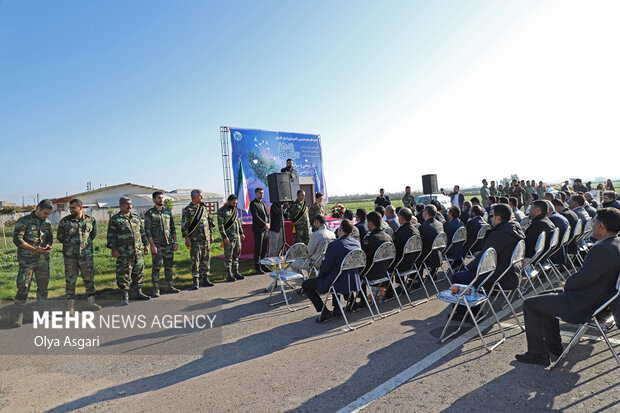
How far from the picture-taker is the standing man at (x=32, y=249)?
517 cm

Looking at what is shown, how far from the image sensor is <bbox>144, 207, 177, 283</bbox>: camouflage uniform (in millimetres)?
6438

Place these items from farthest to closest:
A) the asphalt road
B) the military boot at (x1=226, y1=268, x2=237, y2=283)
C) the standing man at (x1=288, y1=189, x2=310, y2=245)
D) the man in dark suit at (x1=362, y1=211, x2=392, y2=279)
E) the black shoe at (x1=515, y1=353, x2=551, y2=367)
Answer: the standing man at (x1=288, y1=189, x2=310, y2=245)
the military boot at (x1=226, y1=268, x2=237, y2=283)
the man in dark suit at (x1=362, y1=211, x2=392, y2=279)
the black shoe at (x1=515, y1=353, x2=551, y2=367)
the asphalt road

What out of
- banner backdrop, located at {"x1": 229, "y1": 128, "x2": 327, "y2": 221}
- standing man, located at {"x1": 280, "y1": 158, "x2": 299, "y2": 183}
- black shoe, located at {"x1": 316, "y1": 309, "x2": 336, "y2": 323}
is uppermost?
banner backdrop, located at {"x1": 229, "y1": 128, "x2": 327, "y2": 221}

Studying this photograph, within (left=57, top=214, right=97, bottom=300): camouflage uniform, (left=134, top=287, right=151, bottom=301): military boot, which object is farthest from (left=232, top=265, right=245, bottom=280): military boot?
(left=57, top=214, right=97, bottom=300): camouflage uniform

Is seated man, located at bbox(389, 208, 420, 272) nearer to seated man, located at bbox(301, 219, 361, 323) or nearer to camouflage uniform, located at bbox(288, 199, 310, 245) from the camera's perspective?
seated man, located at bbox(301, 219, 361, 323)

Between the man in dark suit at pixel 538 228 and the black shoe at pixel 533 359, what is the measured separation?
263 centimetres

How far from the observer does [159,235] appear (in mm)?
6496

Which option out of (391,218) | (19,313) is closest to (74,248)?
(19,313)

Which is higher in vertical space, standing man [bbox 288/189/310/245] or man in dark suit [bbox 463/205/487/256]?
standing man [bbox 288/189/310/245]

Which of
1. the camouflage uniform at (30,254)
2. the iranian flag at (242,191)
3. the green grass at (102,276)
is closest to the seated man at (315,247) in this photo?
the green grass at (102,276)

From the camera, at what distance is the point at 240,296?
627 centimetres

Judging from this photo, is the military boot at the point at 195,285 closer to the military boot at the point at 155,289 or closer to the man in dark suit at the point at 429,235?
the military boot at the point at 155,289

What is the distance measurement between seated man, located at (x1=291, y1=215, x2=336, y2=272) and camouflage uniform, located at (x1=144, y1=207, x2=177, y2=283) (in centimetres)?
248

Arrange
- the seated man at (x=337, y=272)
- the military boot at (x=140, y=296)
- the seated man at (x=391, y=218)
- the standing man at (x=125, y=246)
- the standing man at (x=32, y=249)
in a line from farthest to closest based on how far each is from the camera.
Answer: the seated man at (x=391, y=218) < the military boot at (x=140, y=296) < the standing man at (x=125, y=246) < the standing man at (x=32, y=249) < the seated man at (x=337, y=272)
